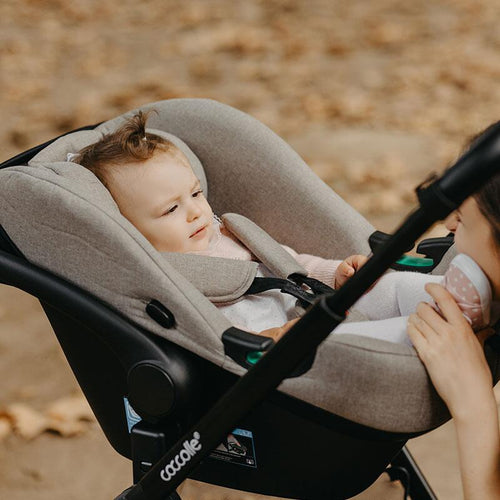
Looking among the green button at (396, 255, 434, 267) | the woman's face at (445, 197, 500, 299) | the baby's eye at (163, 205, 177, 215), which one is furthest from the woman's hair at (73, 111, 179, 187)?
the woman's face at (445, 197, 500, 299)

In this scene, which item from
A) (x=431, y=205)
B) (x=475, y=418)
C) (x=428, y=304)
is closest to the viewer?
A: (x=431, y=205)

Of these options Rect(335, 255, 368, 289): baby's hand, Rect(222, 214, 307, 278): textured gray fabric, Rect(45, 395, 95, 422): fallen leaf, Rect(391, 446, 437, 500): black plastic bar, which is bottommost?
Rect(45, 395, 95, 422): fallen leaf

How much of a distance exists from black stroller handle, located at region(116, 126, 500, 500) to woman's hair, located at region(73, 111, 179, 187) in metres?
0.65

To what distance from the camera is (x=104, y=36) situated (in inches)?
238

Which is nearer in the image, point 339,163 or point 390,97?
point 339,163

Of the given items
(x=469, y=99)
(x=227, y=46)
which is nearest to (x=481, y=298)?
(x=469, y=99)

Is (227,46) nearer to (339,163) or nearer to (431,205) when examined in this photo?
(339,163)

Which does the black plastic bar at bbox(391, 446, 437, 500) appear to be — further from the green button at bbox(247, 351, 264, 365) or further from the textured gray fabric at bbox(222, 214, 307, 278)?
the green button at bbox(247, 351, 264, 365)

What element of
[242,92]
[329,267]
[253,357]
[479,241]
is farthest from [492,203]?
[242,92]

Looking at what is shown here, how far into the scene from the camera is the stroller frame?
985 mm

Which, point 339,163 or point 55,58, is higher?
point 339,163

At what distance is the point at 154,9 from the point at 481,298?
589 centimetres

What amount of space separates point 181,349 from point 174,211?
1.42 ft

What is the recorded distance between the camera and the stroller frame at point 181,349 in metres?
0.98
